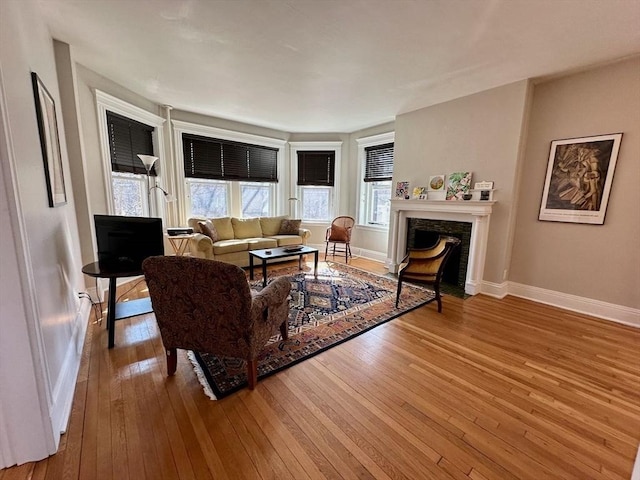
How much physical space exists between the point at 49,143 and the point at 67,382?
1712mm

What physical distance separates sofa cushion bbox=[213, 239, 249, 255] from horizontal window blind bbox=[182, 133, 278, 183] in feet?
4.74

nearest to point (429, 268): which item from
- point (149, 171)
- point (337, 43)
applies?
point (337, 43)

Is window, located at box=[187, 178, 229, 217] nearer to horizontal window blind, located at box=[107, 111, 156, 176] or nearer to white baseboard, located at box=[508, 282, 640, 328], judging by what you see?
horizontal window blind, located at box=[107, 111, 156, 176]

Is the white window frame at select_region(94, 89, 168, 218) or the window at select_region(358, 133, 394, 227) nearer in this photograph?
the white window frame at select_region(94, 89, 168, 218)

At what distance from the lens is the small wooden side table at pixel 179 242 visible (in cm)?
402

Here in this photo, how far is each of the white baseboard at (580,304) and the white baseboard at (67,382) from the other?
4.64 metres

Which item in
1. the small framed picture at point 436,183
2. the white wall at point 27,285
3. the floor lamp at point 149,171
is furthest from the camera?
the small framed picture at point 436,183

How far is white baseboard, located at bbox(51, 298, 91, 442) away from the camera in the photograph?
1.40 m

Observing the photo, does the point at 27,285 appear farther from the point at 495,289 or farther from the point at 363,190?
the point at 363,190

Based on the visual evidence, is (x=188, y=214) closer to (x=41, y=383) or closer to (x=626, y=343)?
(x=41, y=383)

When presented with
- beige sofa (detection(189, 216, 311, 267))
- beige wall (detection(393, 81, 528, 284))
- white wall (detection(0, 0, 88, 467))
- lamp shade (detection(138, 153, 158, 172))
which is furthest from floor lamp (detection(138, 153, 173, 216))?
beige wall (detection(393, 81, 528, 284))

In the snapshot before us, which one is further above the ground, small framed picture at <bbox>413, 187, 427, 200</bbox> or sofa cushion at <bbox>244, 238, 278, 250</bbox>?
small framed picture at <bbox>413, 187, 427, 200</bbox>

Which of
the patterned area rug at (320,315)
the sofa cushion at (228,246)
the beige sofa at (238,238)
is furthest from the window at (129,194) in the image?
the patterned area rug at (320,315)

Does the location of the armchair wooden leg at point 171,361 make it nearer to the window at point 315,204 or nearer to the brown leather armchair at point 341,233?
the brown leather armchair at point 341,233
